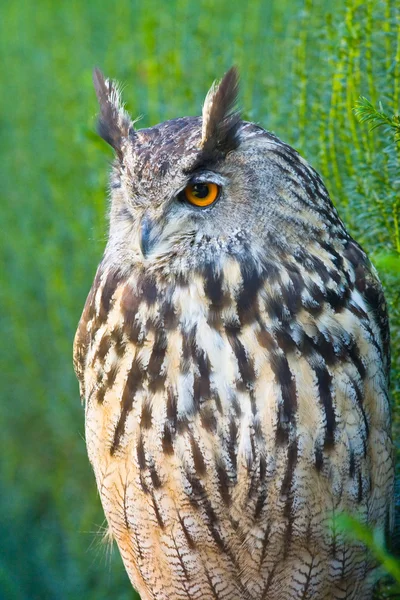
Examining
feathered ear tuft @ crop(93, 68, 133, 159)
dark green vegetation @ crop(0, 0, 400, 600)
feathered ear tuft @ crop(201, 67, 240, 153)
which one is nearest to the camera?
feathered ear tuft @ crop(201, 67, 240, 153)

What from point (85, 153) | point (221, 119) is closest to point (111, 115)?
point (221, 119)

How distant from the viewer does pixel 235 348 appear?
182 cm

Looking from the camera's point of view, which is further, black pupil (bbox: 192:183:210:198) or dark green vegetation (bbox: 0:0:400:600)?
dark green vegetation (bbox: 0:0:400:600)

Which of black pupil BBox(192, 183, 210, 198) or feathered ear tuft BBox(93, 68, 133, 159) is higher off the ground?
feathered ear tuft BBox(93, 68, 133, 159)

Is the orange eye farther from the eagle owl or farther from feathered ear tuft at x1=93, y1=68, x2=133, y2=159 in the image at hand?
feathered ear tuft at x1=93, y1=68, x2=133, y2=159

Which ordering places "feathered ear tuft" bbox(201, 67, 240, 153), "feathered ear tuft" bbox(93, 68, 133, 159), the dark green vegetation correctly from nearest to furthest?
1. "feathered ear tuft" bbox(201, 67, 240, 153)
2. "feathered ear tuft" bbox(93, 68, 133, 159)
3. the dark green vegetation

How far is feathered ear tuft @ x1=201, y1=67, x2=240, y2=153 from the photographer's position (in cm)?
176

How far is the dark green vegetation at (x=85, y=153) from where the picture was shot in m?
2.31

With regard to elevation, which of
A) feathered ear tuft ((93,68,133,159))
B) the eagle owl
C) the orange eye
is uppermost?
feathered ear tuft ((93,68,133,159))

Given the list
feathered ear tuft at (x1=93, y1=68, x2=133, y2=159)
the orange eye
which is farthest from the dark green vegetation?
the orange eye

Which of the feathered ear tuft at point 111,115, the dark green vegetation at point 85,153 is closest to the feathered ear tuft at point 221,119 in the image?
the feathered ear tuft at point 111,115

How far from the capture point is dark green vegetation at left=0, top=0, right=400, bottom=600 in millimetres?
2312

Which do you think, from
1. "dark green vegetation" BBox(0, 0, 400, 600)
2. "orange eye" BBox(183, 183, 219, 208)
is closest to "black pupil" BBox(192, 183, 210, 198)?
"orange eye" BBox(183, 183, 219, 208)

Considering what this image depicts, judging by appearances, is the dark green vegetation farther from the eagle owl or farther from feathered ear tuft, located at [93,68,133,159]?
the eagle owl
